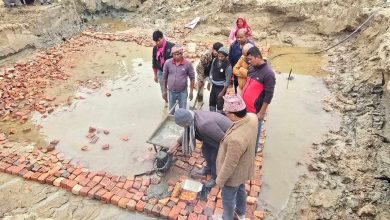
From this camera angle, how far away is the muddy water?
5301 millimetres

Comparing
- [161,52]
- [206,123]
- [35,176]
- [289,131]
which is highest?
[161,52]

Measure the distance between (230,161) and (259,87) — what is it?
56.0 inches

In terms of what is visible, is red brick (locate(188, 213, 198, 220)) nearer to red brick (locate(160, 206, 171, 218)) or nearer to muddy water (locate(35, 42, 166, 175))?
red brick (locate(160, 206, 171, 218))

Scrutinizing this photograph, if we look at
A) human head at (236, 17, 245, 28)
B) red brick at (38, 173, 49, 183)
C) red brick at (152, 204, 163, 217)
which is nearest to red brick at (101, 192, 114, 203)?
red brick at (152, 204, 163, 217)

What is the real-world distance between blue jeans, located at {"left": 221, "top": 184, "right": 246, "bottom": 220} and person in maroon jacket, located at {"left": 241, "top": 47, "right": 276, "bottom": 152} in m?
1.15

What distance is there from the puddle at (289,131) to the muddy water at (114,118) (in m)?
1.99

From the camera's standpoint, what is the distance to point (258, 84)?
4160mm

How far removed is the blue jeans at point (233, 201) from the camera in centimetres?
348

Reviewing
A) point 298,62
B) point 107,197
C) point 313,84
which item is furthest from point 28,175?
point 298,62

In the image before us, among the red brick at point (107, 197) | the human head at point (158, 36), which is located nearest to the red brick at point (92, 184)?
the red brick at point (107, 197)

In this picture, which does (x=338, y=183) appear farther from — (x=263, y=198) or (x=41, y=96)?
(x=41, y=96)

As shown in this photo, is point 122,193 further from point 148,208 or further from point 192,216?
point 192,216

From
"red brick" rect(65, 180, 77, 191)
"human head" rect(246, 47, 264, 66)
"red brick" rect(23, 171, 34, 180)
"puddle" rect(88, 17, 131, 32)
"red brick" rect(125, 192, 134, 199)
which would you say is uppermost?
"human head" rect(246, 47, 264, 66)

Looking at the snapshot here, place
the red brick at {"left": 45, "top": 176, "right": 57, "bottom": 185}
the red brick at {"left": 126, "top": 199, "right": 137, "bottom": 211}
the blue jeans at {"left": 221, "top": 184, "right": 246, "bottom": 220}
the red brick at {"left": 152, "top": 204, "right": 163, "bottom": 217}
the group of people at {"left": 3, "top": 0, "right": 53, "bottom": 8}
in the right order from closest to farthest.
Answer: the blue jeans at {"left": 221, "top": 184, "right": 246, "bottom": 220}, the red brick at {"left": 152, "top": 204, "right": 163, "bottom": 217}, the red brick at {"left": 126, "top": 199, "right": 137, "bottom": 211}, the red brick at {"left": 45, "top": 176, "right": 57, "bottom": 185}, the group of people at {"left": 3, "top": 0, "right": 53, "bottom": 8}
